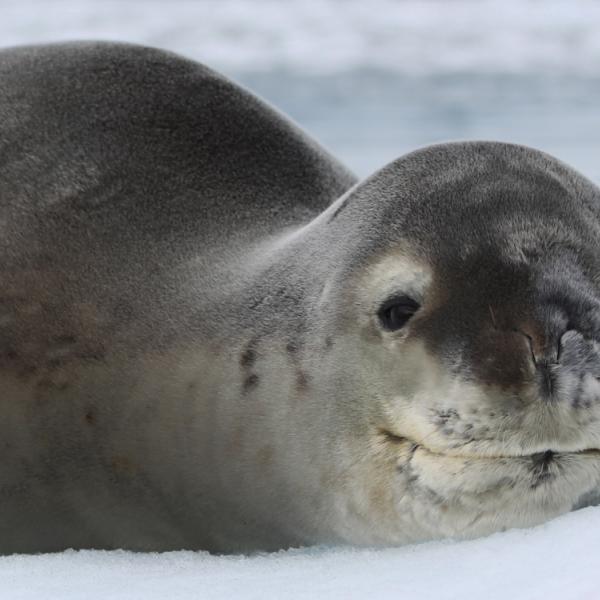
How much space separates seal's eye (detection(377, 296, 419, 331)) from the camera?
183 centimetres

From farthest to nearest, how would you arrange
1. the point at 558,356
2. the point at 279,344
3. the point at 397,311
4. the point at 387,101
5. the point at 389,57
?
1. the point at 389,57
2. the point at 387,101
3. the point at 279,344
4. the point at 397,311
5. the point at 558,356

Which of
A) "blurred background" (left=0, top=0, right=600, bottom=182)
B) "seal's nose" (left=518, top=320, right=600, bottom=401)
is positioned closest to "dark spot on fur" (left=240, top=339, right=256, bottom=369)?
"seal's nose" (left=518, top=320, right=600, bottom=401)

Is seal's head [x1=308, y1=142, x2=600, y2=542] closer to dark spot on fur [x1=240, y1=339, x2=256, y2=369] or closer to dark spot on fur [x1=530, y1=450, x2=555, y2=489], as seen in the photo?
dark spot on fur [x1=530, y1=450, x2=555, y2=489]

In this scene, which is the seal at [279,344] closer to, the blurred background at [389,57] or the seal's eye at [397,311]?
the seal's eye at [397,311]

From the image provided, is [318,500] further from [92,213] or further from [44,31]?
[44,31]

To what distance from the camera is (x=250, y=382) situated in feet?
6.64

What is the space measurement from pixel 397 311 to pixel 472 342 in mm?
170

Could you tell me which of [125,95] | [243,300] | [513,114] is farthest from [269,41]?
[243,300]

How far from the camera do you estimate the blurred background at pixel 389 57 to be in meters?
7.54

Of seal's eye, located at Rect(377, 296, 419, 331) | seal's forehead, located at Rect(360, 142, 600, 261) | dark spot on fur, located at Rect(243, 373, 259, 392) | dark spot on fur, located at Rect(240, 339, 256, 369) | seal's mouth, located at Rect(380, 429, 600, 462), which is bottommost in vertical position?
dark spot on fur, located at Rect(243, 373, 259, 392)

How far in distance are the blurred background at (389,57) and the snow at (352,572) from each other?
4.40m

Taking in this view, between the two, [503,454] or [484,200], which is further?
[484,200]

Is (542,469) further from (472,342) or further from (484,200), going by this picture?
(484,200)

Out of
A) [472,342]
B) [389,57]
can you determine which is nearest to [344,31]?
[389,57]
